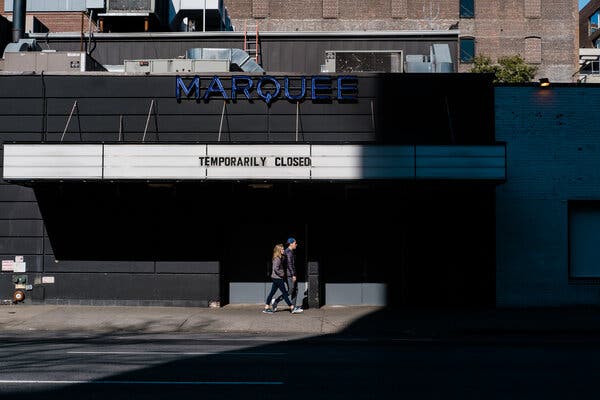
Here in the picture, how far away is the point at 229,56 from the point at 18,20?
7808 millimetres

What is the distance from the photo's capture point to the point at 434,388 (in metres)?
8.98

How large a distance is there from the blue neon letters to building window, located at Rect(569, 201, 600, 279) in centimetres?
679

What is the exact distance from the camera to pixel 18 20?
24.1 m

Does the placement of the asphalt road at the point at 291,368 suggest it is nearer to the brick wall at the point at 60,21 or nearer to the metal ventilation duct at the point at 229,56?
the metal ventilation duct at the point at 229,56

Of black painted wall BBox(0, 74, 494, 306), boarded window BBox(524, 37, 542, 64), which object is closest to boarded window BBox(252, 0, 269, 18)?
boarded window BBox(524, 37, 542, 64)

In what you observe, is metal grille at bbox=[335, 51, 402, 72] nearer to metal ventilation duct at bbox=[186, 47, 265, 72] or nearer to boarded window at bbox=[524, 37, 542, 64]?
metal ventilation duct at bbox=[186, 47, 265, 72]

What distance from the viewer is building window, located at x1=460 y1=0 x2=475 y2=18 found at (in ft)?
187

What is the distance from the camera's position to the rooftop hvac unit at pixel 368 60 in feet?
74.0

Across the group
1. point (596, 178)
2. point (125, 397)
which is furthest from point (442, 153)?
point (125, 397)

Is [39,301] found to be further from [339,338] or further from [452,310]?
[452,310]

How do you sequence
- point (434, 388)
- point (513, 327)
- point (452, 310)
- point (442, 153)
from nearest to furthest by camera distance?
point (434, 388) → point (513, 327) → point (442, 153) → point (452, 310)

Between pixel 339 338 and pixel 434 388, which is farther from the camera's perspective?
pixel 339 338

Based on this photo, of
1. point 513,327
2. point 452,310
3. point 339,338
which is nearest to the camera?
point 339,338

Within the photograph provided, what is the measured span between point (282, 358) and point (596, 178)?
11.5m
